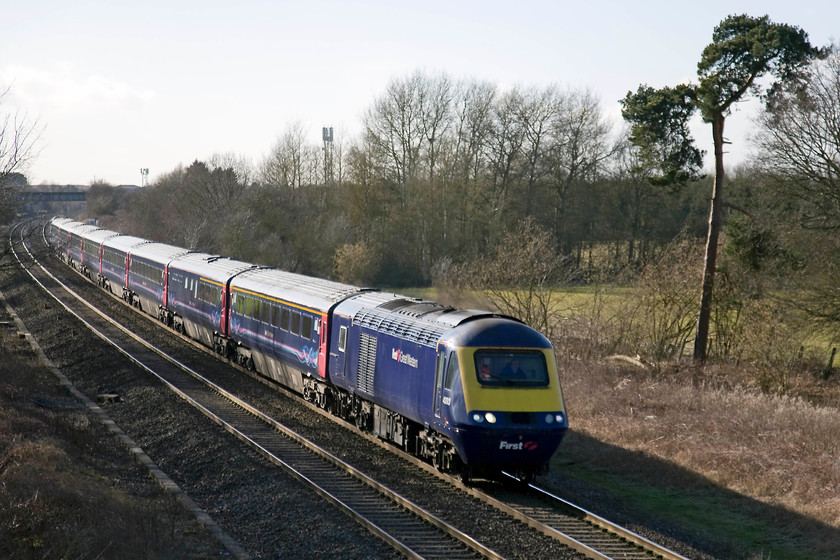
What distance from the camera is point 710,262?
1021 inches

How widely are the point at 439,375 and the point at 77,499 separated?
Result: 556 centimetres

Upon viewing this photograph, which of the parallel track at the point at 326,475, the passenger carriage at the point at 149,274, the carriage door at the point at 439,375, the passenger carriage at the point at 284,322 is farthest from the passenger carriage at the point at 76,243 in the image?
the carriage door at the point at 439,375

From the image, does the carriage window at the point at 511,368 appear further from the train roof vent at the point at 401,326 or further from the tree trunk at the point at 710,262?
the tree trunk at the point at 710,262

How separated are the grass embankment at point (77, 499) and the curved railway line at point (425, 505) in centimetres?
106

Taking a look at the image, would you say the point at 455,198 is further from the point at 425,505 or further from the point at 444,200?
the point at 425,505

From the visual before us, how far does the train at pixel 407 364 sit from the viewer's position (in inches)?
505

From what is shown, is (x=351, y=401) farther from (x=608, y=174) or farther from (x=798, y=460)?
(x=608, y=174)

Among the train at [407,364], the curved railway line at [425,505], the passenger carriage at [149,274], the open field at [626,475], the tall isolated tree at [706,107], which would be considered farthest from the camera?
the passenger carriage at [149,274]

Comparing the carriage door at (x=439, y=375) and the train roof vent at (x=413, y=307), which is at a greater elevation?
the train roof vent at (x=413, y=307)

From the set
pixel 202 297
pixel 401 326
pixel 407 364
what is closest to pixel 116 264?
pixel 202 297

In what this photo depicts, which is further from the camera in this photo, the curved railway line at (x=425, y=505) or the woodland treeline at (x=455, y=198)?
the woodland treeline at (x=455, y=198)

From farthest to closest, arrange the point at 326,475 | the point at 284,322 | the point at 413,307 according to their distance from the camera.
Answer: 1. the point at 284,322
2. the point at 413,307
3. the point at 326,475

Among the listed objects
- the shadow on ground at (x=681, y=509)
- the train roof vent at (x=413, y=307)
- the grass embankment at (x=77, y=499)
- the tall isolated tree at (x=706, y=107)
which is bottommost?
the shadow on ground at (x=681, y=509)

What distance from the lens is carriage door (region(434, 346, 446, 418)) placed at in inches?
528
